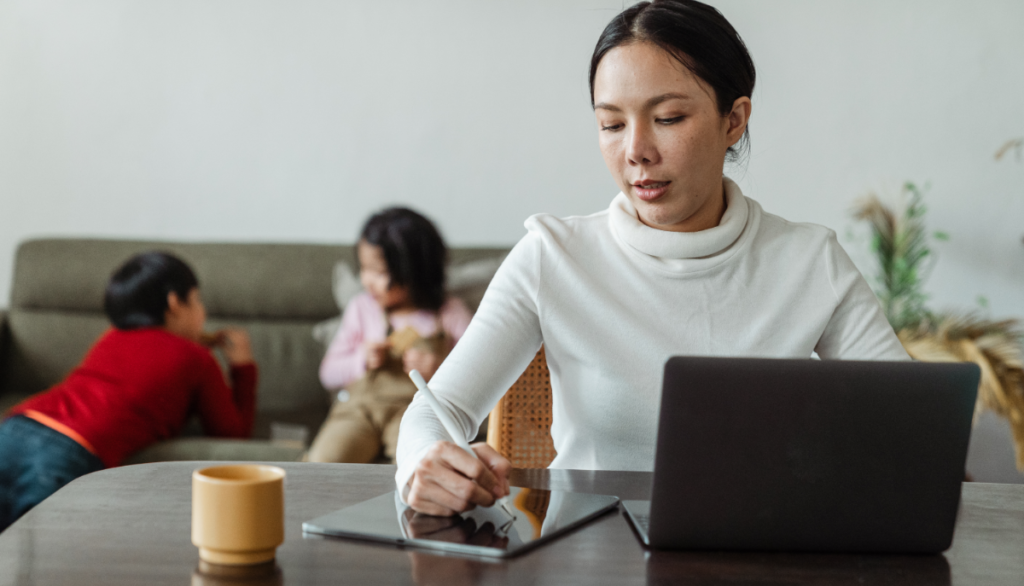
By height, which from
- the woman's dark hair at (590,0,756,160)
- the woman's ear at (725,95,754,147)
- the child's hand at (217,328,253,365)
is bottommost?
the child's hand at (217,328,253,365)

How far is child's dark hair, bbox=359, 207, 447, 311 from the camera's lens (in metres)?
2.33

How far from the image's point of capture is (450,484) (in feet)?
2.51

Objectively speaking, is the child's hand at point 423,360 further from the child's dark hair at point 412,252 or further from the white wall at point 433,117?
the white wall at point 433,117

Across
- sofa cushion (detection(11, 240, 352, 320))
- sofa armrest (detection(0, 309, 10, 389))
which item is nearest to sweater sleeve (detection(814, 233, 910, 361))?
sofa cushion (detection(11, 240, 352, 320))

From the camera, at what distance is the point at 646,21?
1093 millimetres

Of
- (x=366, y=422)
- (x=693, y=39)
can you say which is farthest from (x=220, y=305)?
(x=693, y=39)

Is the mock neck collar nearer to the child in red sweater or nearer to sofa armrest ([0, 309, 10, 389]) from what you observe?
the child in red sweater

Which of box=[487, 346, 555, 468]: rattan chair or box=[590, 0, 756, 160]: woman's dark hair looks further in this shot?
box=[487, 346, 555, 468]: rattan chair

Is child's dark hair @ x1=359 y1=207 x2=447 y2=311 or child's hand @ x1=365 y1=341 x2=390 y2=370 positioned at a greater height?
child's dark hair @ x1=359 y1=207 x2=447 y2=311

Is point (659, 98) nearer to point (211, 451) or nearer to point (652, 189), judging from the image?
point (652, 189)

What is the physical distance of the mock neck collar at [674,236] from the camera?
1137 millimetres

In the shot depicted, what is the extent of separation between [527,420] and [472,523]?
480 mm

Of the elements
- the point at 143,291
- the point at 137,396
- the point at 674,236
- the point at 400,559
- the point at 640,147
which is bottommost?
the point at 137,396

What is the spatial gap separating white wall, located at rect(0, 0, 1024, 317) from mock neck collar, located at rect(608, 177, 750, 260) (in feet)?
5.32
